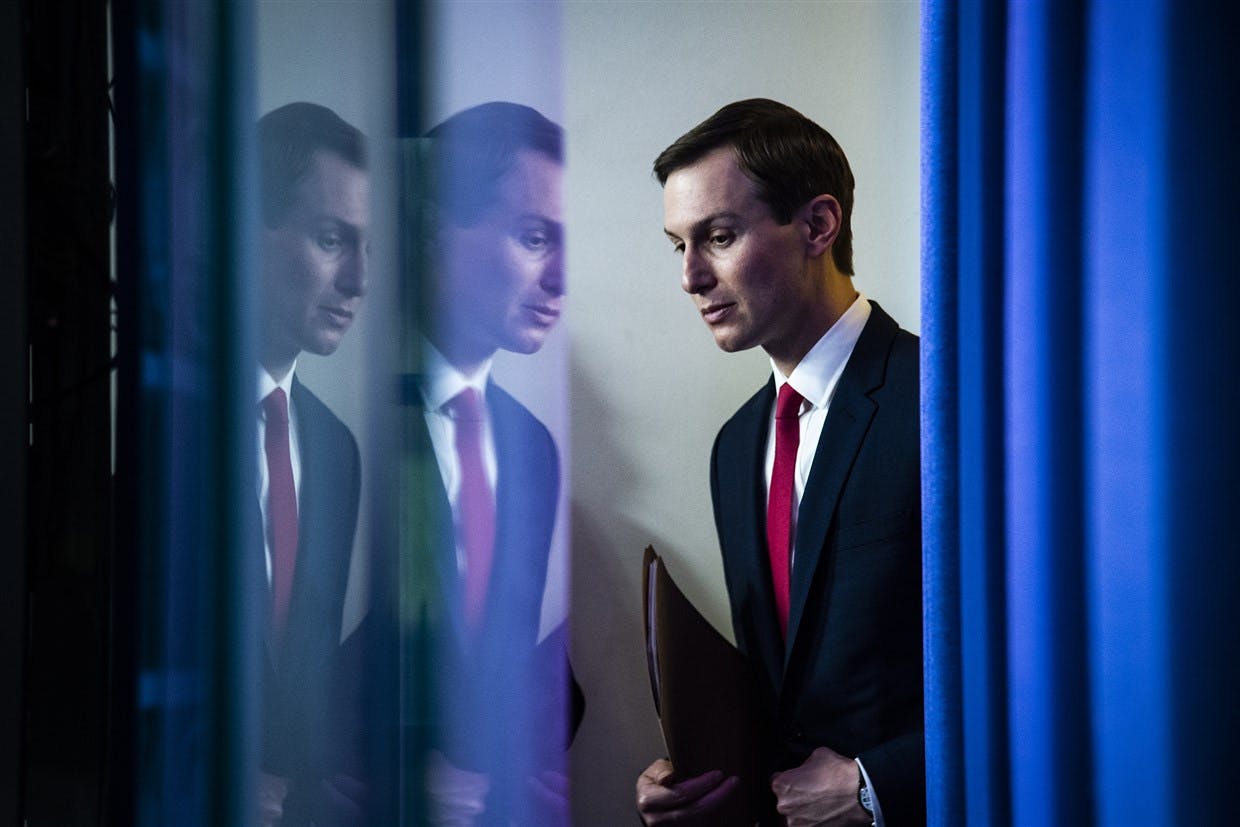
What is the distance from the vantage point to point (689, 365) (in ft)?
3.64

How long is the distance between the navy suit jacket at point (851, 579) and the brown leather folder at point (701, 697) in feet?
0.07

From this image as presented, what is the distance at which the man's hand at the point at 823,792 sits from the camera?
1.04m

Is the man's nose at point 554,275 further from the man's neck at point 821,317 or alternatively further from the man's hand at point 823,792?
the man's hand at point 823,792

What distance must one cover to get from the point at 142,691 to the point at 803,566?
2.44 feet

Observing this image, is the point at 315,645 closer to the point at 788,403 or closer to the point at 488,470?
the point at 488,470

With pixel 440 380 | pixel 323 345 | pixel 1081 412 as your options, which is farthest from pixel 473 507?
pixel 1081 412

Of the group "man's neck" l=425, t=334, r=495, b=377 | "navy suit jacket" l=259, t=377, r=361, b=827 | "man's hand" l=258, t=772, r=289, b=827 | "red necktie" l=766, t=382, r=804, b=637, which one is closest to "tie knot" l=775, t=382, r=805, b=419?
"red necktie" l=766, t=382, r=804, b=637

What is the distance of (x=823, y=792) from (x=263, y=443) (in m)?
0.72

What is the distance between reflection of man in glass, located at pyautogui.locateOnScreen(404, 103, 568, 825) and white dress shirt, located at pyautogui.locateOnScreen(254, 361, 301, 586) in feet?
0.47

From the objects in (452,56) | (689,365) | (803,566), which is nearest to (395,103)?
(452,56)

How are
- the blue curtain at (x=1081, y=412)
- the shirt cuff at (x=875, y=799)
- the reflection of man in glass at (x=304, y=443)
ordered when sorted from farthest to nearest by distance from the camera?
the reflection of man in glass at (x=304, y=443)
the shirt cuff at (x=875, y=799)
the blue curtain at (x=1081, y=412)

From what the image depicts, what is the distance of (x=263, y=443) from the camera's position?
116cm

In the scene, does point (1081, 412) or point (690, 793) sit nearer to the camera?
point (1081, 412)

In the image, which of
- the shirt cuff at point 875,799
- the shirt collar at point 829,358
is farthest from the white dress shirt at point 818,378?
the shirt cuff at point 875,799
